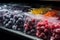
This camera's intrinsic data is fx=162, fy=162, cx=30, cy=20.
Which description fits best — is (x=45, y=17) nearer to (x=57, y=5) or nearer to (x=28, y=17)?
(x=28, y=17)

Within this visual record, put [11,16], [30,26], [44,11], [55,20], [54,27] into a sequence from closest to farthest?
1. [54,27]
2. [55,20]
3. [30,26]
4. [44,11]
5. [11,16]

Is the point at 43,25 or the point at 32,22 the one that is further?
the point at 32,22

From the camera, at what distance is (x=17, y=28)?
5.93ft

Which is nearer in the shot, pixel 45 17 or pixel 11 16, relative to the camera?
pixel 45 17

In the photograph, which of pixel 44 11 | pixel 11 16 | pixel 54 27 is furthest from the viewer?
pixel 11 16

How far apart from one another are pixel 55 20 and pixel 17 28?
1.63 ft

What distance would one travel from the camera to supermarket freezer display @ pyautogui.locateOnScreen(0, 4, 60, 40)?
1423mm

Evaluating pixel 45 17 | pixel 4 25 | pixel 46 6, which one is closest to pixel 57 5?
pixel 46 6

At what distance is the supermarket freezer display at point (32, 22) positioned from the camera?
1.42m

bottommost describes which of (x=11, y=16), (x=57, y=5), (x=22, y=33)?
(x=22, y=33)

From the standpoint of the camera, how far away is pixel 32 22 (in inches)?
63.4

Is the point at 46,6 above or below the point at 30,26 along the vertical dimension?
above

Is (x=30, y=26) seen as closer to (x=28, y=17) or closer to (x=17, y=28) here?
(x=28, y=17)

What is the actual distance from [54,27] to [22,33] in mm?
435
